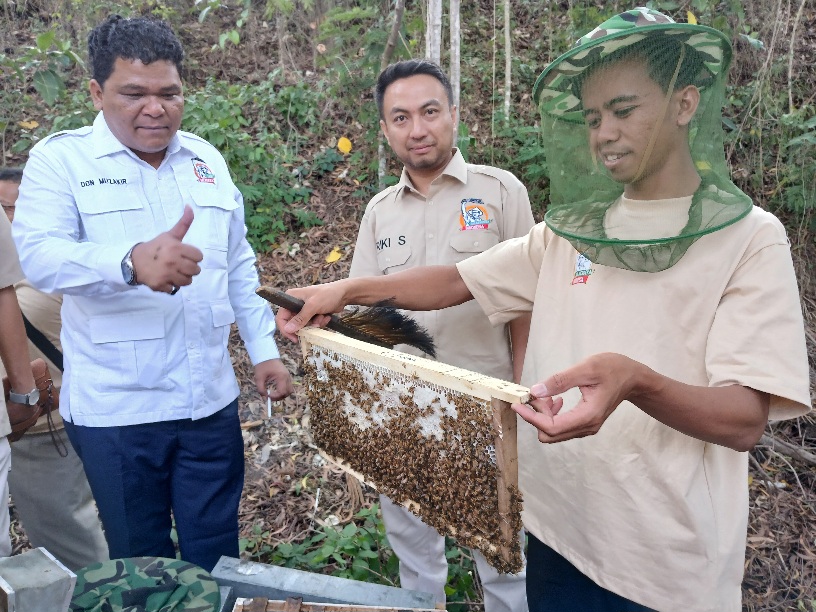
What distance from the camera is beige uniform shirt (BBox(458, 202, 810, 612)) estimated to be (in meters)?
1.58

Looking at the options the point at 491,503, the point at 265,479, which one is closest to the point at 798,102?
the point at 265,479

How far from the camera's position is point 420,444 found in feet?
6.97

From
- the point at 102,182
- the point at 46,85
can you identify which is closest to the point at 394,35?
the point at 46,85

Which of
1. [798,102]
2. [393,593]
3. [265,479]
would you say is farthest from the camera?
[798,102]

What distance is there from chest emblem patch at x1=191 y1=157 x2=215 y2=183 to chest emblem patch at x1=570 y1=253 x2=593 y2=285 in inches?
69.4

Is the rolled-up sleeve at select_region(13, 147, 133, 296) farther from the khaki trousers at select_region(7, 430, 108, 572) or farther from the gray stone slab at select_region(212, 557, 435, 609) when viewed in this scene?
the khaki trousers at select_region(7, 430, 108, 572)

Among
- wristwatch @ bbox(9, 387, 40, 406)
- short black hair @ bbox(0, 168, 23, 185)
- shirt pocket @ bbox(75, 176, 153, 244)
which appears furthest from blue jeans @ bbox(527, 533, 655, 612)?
short black hair @ bbox(0, 168, 23, 185)

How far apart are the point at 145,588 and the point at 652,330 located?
161 centimetres

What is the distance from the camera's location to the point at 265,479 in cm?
504

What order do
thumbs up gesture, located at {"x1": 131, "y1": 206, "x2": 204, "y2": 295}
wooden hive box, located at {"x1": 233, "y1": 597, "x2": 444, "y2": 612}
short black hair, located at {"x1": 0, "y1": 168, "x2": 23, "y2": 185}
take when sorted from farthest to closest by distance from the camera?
short black hair, located at {"x1": 0, "y1": 168, "x2": 23, "y2": 185}
thumbs up gesture, located at {"x1": 131, "y1": 206, "x2": 204, "y2": 295}
wooden hive box, located at {"x1": 233, "y1": 597, "x2": 444, "y2": 612}

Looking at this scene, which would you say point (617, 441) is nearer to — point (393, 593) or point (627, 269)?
point (627, 269)

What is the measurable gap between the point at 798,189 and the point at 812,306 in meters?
1.19

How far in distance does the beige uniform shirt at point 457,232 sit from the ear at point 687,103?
1573 mm

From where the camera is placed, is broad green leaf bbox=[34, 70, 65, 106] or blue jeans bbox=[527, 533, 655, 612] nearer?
blue jeans bbox=[527, 533, 655, 612]
